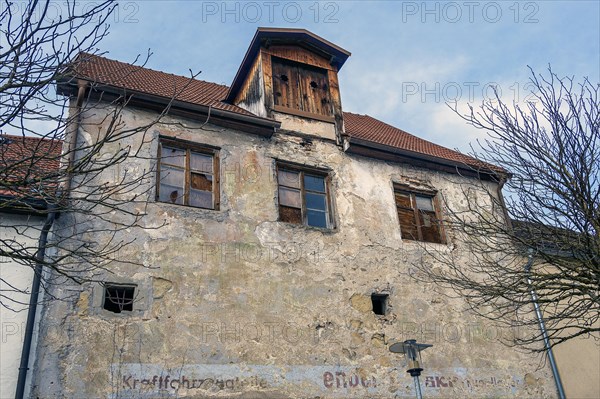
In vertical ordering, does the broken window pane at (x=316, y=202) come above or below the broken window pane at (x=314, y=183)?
below

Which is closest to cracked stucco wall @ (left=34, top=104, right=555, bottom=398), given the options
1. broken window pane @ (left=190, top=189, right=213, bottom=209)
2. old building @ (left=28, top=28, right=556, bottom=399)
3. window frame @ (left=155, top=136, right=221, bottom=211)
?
old building @ (left=28, top=28, right=556, bottom=399)

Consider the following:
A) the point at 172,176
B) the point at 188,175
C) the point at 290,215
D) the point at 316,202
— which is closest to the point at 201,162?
the point at 188,175

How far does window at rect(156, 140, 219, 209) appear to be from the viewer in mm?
9094

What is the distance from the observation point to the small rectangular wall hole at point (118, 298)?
775cm

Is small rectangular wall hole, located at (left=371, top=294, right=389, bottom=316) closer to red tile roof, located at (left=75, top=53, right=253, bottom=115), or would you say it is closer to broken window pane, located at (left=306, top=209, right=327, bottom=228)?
broken window pane, located at (left=306, top=209, right=327, bottom=228)

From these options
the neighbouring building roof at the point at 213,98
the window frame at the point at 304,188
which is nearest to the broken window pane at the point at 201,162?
the neighbouring building roof at the point at 213,98

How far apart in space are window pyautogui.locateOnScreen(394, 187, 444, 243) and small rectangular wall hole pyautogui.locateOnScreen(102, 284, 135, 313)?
5.63m

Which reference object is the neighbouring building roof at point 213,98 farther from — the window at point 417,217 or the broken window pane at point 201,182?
the broken window pane at point 201,182

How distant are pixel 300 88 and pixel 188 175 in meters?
3.69

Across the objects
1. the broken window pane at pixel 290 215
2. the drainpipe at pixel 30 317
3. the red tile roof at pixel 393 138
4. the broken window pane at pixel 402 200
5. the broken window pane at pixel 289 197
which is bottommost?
the drainpipe at pixel 30 317

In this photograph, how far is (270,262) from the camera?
9.14 meters

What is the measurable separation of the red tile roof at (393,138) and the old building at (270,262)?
0.27 meters

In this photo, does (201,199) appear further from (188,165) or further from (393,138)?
(393,138)

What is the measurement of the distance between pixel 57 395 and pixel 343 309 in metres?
4.71
